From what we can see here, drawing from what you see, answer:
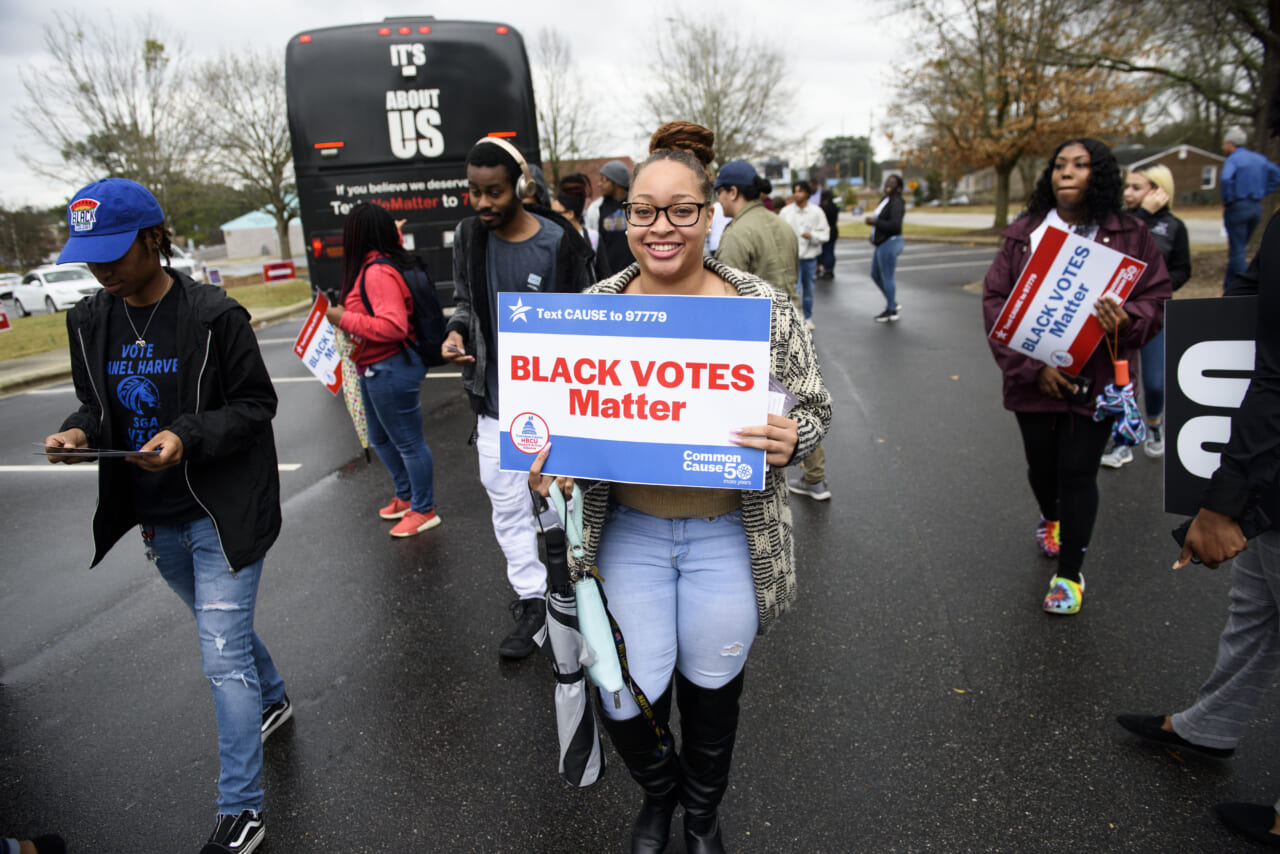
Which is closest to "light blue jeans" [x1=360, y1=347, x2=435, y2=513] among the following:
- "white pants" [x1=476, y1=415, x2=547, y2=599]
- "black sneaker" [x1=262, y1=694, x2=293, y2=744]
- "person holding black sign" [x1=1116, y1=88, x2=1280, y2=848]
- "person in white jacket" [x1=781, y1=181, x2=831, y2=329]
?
"white pants" [x1=476, y1=415, x2=547, y2=599]

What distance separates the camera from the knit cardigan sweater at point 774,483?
6.50ft

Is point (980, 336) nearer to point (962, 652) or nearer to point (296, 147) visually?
point (962, 652)

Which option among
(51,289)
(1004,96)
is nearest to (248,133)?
(51,289)

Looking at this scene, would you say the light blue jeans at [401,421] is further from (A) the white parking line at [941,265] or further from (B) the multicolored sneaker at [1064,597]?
(A) the white parking line at [941,265]

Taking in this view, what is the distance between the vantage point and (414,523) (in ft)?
15.9

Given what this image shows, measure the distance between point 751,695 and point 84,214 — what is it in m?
2.78

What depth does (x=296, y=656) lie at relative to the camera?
3.55m

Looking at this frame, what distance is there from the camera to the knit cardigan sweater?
198cm

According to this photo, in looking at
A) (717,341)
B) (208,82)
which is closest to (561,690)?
(717,341)

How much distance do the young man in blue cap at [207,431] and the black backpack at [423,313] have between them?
5.77 feet

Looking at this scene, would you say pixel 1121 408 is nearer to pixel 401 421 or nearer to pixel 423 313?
pixel 423 313

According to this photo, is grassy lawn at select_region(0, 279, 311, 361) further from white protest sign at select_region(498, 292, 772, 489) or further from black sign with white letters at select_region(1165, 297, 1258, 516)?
black sign with white letters at select_region(1165, 297, 1258, 516)

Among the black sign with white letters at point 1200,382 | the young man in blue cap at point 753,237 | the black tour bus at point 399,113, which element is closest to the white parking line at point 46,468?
the black tour bus at point 399,113

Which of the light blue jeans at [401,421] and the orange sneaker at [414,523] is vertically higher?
the light blue jeans at [401,421]
